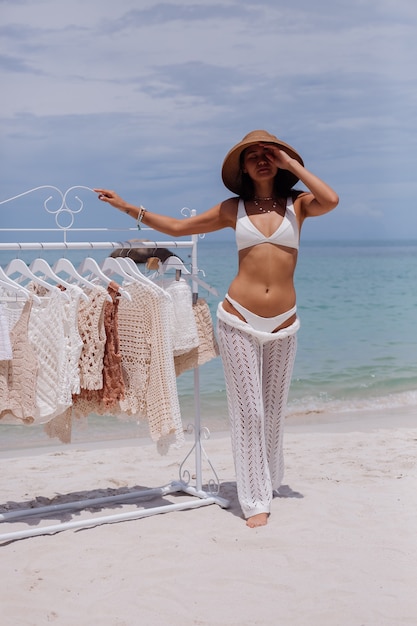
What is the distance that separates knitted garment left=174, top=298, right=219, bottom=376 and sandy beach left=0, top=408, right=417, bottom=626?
0.70 metres

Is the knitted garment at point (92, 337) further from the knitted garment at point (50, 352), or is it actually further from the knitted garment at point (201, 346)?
the knitted garment at point (201, 346)

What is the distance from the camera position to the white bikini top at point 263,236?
13.5ft

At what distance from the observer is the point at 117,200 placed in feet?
13.3

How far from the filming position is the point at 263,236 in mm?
4109

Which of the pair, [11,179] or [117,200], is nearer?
[117,200]

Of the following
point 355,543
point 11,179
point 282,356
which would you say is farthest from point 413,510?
point 11,179

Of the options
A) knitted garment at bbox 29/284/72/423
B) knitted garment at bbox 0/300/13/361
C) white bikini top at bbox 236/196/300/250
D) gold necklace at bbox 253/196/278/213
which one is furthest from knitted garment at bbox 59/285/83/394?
gold necklace at bbox 253/196/278/213

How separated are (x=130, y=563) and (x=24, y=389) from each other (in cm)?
82

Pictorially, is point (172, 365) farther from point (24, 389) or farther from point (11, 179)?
point (11, 179)

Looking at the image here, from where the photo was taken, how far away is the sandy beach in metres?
3.14

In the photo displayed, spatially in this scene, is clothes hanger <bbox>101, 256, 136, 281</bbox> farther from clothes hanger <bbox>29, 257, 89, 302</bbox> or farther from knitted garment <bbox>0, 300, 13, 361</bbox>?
knitted garment <bbox>0, 300, 13, 361</bbox>

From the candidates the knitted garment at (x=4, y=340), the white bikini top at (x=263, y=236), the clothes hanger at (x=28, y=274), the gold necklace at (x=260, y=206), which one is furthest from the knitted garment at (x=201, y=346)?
the knitted garment at (x=4, y=340)

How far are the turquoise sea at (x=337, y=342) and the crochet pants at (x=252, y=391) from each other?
0.40 meters

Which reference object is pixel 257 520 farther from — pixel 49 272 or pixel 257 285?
pixel 49 272
